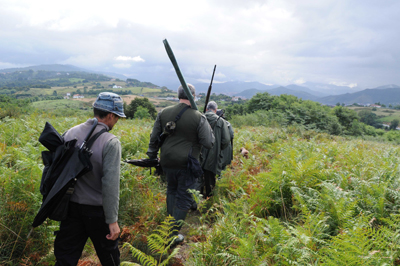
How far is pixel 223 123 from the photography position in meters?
5.32

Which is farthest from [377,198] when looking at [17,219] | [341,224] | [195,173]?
[17,219]

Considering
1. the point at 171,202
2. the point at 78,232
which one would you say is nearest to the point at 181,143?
A: the point at 171,202

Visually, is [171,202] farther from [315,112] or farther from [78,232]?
[315,112]

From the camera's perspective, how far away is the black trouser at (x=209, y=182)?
213 inches

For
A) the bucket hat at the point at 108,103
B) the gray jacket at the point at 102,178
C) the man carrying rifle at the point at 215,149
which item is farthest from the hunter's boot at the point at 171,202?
the bucket hat at the point at 108,103

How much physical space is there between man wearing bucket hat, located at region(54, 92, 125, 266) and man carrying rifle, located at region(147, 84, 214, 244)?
131cm

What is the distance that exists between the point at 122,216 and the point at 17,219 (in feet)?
5.20

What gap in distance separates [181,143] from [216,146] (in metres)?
1.80

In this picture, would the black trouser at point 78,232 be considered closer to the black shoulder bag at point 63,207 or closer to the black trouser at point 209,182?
the black shoulder bag at point 63,207

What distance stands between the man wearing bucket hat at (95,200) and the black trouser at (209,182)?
3223mm

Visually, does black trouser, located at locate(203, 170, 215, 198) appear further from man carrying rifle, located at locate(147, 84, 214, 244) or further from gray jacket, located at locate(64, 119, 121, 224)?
gray jacket, located at locate(64, 119, 121, 224)

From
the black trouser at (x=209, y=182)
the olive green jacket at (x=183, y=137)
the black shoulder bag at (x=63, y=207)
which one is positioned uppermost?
the olive green jacket at (x=183, y=137)

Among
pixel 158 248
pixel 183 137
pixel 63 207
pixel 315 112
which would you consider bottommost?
pixel 158 248

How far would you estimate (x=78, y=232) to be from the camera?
2377 millimetres
